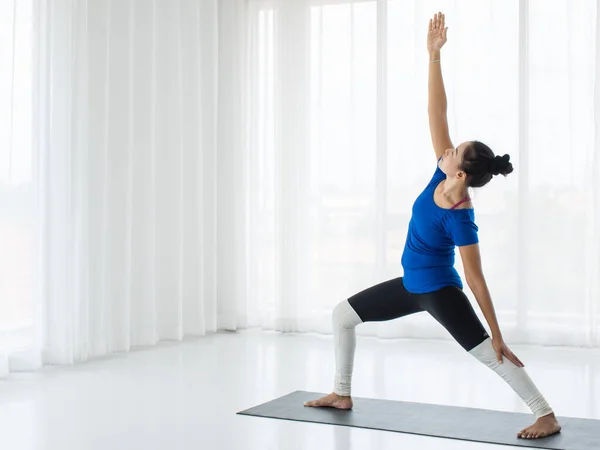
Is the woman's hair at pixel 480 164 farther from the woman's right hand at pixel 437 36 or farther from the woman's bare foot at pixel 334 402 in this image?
the woman's bare foot at pixel 334 402

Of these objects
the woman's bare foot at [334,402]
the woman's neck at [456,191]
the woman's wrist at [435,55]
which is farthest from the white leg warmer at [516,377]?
the woman's wrist at [435,55]

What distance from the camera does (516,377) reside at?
2.77m

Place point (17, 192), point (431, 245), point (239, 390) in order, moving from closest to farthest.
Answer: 1. point (431, 245)
2. point (239, 390)
3. point (17, 192)

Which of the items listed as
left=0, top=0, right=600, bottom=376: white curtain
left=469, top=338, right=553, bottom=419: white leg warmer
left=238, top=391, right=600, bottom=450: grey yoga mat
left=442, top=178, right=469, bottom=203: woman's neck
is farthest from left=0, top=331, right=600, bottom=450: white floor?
left=442, top=178, right=469, bottom=203: woman's neck

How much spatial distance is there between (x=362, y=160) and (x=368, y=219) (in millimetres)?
402

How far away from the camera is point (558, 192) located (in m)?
5.02

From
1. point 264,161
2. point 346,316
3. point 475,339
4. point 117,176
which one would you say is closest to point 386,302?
point 346,316

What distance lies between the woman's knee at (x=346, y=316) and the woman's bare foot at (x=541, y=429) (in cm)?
74

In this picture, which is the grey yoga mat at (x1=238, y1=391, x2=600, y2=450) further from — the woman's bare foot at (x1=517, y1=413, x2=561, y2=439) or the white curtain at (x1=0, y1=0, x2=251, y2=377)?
the white curtain at (x1=0, y1=0, x2=251, y2=377)

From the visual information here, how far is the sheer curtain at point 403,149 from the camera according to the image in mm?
4996

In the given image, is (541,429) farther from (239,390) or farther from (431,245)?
(239,390)

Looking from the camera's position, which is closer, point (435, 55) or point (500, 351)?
point (500, 351)

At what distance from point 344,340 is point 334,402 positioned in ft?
0.87

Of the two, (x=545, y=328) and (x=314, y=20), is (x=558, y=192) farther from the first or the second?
(x=314, y=20)
